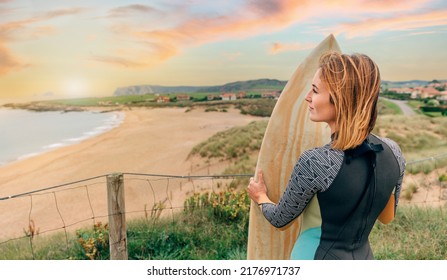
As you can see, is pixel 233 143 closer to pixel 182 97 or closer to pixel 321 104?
pixel 182 97

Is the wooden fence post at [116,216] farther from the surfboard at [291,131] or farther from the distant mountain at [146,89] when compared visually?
the surfboard at [291,131]

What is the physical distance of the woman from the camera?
911 millimetres

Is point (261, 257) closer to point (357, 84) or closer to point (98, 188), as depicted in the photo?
point (357, 84)

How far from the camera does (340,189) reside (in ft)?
3.00

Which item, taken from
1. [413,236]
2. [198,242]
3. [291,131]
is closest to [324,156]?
[291,131]

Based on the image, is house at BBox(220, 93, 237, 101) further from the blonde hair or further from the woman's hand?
the blonde hair

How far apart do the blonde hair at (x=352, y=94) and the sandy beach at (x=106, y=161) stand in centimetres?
107

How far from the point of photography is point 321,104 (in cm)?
98

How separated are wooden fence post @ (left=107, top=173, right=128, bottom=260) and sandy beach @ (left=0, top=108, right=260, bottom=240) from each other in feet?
0.71

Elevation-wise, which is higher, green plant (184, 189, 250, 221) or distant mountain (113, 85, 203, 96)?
distant mountain (113, 85, 203, 96)

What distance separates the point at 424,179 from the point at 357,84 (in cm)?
155

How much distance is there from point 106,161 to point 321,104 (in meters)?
1.20

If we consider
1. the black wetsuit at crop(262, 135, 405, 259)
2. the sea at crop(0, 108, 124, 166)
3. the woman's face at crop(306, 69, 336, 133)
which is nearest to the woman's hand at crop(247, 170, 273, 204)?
the black wetsuit at crop(262, 135, 405, 259)
